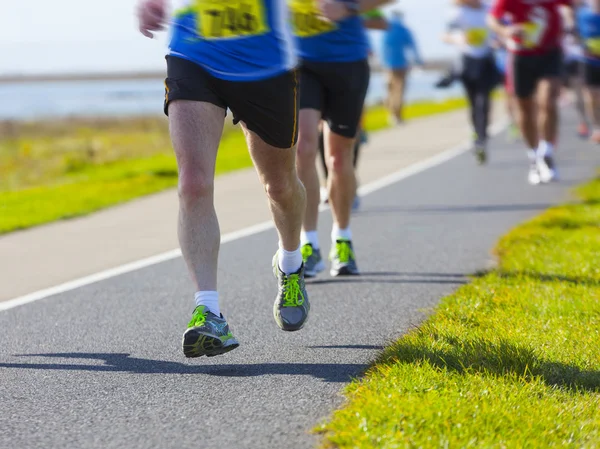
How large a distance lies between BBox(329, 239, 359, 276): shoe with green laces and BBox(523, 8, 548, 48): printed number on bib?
4.66 metres

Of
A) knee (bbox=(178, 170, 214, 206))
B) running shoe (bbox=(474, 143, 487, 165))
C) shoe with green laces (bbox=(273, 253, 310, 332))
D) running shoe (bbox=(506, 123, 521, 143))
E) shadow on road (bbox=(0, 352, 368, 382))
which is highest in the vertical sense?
knee (bbox=(178, 170, 214, 206))

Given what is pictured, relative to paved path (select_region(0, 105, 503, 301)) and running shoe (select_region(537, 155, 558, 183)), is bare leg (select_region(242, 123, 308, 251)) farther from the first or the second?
running shoe (select_region(537, 155, 558, 183))

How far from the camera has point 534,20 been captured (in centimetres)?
1021

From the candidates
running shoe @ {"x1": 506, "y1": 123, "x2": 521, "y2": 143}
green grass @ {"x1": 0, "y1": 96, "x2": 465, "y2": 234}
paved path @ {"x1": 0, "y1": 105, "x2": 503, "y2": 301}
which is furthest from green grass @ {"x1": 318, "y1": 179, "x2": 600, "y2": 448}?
running shoe @ {"x1": 506, "y1": 123, "x2": 521, "y2": 143}

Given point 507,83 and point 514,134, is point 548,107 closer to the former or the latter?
point 507,83

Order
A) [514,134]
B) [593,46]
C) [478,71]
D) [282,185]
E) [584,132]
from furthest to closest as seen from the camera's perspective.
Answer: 1. [584,132]
2. [514,134]
3. [478,71]
4. [593,46]
5. [282,185]

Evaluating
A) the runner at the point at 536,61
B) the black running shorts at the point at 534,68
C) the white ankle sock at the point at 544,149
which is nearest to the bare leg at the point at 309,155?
the runner at the point at 536,61

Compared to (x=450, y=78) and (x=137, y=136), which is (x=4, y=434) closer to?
(x=450, y=78)

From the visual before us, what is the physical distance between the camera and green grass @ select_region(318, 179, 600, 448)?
3.24 meters

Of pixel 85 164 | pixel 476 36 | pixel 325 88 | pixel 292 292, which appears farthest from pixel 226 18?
pixel 85 164

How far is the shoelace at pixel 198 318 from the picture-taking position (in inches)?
166

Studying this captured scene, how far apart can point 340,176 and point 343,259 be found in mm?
489

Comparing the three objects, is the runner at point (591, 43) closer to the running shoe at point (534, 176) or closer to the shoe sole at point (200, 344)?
the running shoe at point (534, 176)

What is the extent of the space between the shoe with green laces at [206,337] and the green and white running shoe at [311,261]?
6.54 ft
